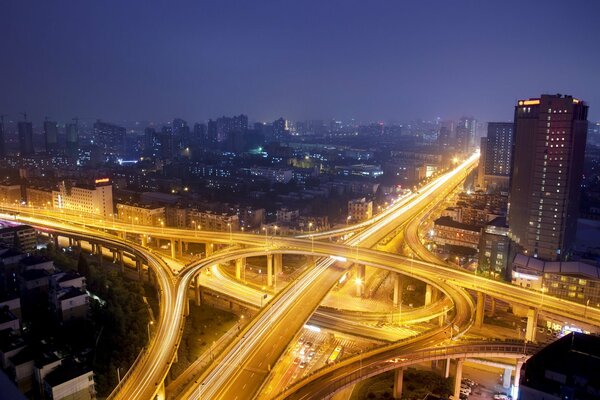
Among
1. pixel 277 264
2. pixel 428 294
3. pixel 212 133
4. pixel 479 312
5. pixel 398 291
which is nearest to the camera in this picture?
pixel 479 312

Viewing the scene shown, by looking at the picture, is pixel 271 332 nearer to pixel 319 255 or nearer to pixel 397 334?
pixel 397 334

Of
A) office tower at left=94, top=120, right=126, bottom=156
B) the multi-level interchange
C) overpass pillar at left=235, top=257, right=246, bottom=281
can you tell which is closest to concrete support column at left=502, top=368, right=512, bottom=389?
the multi-level interchange

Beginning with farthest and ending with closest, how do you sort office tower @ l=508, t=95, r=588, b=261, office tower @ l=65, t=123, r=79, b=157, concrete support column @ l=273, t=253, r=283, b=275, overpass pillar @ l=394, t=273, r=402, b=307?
office tower @ l=65, t=123, r=79, b=157, office tower @ l=508, t=95, r=588, b=261, concrete support column @ l=273, t=253, r=283, b=275, overpass pillar @ l=394, t=273, r=402, b=307

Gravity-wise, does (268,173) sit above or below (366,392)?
above

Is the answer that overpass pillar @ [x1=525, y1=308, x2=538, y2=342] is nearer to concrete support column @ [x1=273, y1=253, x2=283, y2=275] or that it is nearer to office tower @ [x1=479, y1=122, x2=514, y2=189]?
concrete support column @ [x1=273, y1=253, x2=283, y2=275]

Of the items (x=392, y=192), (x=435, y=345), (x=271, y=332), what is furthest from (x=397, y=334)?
(x=392, y=192)

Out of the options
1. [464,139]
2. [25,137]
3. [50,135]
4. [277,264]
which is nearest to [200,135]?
[50,135]

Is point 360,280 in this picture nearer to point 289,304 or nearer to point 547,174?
point 289,304
